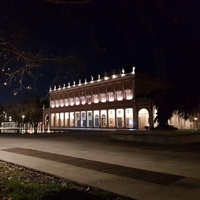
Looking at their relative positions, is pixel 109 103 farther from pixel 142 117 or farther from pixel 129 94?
pixel 142 117

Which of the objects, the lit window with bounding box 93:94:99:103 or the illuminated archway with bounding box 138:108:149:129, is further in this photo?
the lit window with bounding box 93:94:99:103

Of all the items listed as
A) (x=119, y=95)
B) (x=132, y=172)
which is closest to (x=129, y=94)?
(x=119, y=95)

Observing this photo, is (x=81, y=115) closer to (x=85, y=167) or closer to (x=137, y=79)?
(x=137, y=79)

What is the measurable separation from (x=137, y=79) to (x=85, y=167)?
55295 mm

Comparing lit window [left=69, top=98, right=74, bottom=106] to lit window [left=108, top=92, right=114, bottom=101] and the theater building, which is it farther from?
lit window [left=108, top=92, right=114, bottom=101]

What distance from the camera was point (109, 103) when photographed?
70000 mm

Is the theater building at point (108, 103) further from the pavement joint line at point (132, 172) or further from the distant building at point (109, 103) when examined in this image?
the pavement joint line at point (132, 172)

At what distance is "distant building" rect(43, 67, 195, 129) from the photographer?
6235 centimetres

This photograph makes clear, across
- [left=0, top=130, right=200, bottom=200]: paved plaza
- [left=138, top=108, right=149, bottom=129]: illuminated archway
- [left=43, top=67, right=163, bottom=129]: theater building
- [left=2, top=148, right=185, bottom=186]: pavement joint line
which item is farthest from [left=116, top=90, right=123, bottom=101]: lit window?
[left=2, top=148, right=185, bottom=186]: pavement joint line

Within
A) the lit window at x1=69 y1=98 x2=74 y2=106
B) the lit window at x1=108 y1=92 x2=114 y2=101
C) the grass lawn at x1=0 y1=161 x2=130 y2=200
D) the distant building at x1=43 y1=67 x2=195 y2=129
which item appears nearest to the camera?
the grass lawn at x1=0 y1=161 x2=130 y2=200

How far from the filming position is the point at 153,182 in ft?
26.2

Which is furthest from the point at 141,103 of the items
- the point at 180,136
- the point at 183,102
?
the point at 180,136

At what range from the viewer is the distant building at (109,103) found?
62347 millimetres

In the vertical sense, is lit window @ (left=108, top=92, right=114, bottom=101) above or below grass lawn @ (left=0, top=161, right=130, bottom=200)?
above
